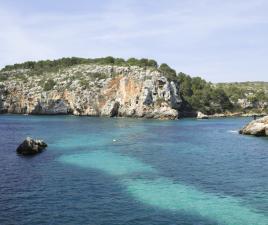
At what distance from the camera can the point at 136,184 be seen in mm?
49656

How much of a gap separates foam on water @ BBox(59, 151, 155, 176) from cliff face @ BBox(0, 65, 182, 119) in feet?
322

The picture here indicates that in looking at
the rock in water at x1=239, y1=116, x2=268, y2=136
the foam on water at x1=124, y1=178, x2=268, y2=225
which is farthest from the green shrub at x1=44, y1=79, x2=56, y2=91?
the foam on water at x1=124, y1=178, x2=268, y2=225

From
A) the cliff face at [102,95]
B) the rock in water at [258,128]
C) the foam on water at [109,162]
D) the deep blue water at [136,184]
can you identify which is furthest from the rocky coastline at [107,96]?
the foam on water at [109,162]

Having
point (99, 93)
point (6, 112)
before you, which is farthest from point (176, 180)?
point (6, 112)

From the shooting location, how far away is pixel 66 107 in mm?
189125

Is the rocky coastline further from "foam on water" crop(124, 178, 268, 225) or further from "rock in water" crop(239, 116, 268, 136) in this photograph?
"foam on water" crop(124, 178, 268, 225)

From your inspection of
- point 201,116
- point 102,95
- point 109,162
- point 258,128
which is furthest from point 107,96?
point 109,162

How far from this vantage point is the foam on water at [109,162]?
58594mm

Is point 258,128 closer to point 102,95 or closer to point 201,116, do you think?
point 201,116

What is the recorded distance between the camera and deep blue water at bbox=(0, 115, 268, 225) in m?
37.5

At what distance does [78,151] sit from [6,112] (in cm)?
13098

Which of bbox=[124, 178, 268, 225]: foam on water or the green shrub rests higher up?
the green shrub

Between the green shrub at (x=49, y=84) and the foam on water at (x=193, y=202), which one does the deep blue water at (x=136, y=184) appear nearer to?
the foam on water at (x=193, y=202)

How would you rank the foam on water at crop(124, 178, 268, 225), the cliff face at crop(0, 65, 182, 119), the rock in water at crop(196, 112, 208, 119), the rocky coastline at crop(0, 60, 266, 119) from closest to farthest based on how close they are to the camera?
the foam on water at crop(124, 178, 268, 225)
the cliff face at crop(0, 65, 182, 119)
the rocky coastline at crop(0, 60, 266, 119)
the rock in water at crop(196, 112, 208, 119)
